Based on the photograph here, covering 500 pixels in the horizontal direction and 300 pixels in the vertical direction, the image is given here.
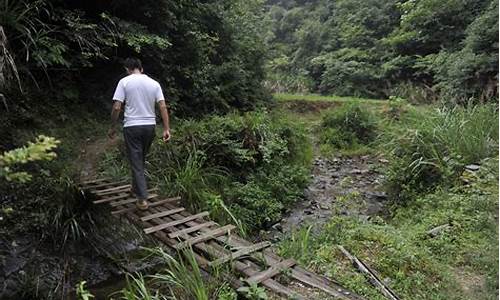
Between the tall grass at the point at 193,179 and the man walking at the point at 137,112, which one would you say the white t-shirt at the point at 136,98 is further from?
the tall grass at the point at 193,179

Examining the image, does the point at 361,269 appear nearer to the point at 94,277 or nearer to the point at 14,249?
the point at 94,277

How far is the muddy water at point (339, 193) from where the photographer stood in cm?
623

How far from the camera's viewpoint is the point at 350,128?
10547 mm

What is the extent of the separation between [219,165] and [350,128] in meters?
5.09

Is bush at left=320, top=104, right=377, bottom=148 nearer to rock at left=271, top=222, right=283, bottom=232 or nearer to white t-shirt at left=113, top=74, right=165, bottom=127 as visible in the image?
rock at left=271, top=222, right=283, bottom=232

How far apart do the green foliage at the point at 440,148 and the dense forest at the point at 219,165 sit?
1.1 inches

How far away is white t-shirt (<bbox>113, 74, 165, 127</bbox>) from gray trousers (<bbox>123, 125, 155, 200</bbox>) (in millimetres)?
72

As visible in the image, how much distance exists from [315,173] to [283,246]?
4379mm

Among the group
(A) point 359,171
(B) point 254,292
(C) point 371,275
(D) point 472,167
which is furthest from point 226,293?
(A) point 359,171

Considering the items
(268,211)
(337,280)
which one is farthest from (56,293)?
(268,211)

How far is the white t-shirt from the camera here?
14.4 feet

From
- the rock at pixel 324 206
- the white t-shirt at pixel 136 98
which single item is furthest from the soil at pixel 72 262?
the rock at pixel 324 206

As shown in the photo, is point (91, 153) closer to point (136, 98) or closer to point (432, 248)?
point (136, 98)

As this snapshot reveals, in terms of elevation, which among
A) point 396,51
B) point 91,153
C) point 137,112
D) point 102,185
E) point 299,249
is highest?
point 396,51
